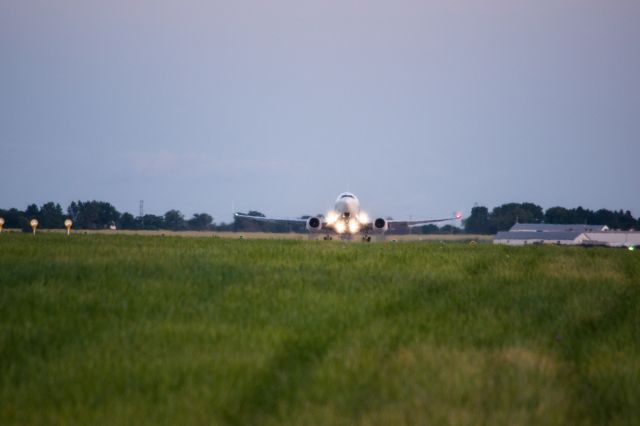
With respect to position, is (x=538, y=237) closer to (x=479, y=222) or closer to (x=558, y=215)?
(x=479, y=222)

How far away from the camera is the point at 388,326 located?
1046 cm

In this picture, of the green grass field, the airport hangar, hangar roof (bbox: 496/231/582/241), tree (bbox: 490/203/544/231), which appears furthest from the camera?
tree (bbox: 490/203/544/231)

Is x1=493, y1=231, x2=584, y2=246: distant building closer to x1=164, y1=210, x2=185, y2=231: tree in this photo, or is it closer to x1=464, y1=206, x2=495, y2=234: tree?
x1=464, y1=206, x2=495, y2=234: tree

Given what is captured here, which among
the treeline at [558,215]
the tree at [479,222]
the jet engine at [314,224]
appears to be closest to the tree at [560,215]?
the treeline at [558,215]

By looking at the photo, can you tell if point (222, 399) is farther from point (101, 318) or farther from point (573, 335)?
point (573, 335)

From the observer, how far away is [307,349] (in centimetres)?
935

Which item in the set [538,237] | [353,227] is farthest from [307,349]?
[538,237]

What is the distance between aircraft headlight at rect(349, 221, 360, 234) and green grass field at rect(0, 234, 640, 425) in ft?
144

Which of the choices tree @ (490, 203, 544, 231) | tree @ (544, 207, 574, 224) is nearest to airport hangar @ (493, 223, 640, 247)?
tree @ (490, 203, 544, 231)

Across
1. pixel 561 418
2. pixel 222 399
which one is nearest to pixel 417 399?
pixel 561 418

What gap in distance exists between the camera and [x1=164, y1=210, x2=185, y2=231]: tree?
136 meters

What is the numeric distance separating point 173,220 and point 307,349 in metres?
133

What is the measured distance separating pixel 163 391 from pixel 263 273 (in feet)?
26.5

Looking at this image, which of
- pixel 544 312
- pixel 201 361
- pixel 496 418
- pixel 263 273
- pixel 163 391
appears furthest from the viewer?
pixel 263 273
